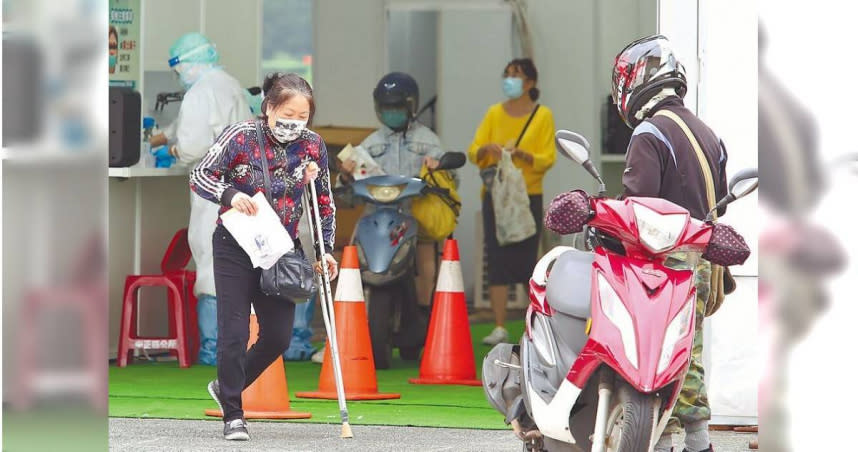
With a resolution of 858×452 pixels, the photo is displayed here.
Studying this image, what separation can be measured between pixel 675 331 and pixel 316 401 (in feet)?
13.5

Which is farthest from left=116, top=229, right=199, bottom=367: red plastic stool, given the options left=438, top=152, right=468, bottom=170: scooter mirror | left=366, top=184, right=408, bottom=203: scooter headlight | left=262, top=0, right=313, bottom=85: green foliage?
left=262, top=0, right=313, bottom=85: green foliage

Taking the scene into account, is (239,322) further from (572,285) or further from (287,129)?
(572,285)

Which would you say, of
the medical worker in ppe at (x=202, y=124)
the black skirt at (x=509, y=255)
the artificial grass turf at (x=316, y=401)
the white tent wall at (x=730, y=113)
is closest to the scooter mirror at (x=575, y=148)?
the white tent wall at (x=730, y=113)

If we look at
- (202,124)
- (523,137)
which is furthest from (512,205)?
(202,124)

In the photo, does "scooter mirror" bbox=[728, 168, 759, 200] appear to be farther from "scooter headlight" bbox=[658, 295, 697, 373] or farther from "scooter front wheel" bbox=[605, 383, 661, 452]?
"scooter front wheel" bbox=[605, 383, 661, 452]

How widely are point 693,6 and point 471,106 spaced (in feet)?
26.1

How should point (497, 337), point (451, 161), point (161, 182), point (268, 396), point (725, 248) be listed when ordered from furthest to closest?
point (497, 337) → point (161, 182) → point (451, 161) → point (268, 396) → point (725, 248)

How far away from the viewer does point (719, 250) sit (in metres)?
5.69

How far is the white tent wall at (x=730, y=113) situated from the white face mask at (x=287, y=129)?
190 cm

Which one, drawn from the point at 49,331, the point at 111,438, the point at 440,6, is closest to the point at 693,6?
the point at 111,438

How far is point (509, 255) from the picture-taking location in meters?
12.9

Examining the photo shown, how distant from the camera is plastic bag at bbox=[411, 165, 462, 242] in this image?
11125 millimetres

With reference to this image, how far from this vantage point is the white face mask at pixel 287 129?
7480 mm

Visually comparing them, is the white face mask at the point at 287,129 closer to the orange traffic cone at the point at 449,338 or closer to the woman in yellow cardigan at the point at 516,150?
the orange traffic cone at the point at 449,338
